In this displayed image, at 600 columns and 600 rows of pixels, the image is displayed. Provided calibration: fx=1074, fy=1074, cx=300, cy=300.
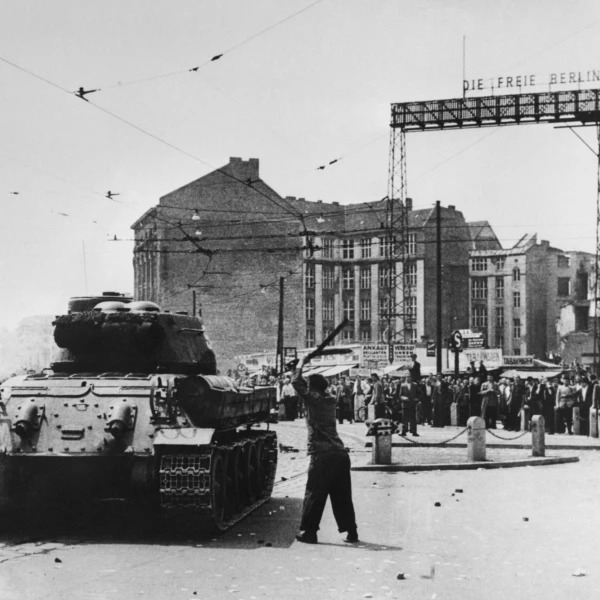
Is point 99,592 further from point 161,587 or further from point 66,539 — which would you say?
point 66,539

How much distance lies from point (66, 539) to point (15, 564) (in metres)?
1.39

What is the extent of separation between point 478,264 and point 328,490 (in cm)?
7849

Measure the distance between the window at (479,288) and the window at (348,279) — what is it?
9811 millimetres

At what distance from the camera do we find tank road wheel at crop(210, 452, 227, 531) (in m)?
10.3

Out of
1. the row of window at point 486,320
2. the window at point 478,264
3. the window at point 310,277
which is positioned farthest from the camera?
the window at point 478,264

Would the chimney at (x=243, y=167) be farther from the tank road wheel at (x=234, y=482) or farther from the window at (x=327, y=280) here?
the tank road wheel at (x=234, y=482)

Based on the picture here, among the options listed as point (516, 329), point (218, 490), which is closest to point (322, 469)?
point (218, 490)

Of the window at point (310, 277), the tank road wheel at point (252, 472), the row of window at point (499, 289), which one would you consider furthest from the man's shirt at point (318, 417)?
the row of window at point (499, 289)

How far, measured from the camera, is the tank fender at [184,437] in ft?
33.3

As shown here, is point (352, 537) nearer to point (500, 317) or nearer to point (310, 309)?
point (310, 309)

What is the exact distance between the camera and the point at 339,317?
86.6 metres

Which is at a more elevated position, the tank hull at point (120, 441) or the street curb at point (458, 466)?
the tank hull at point (120, 441)

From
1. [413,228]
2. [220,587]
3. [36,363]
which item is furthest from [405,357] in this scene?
[413,228]

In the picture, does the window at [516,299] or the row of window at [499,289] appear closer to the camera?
the row of window at [499,289]
